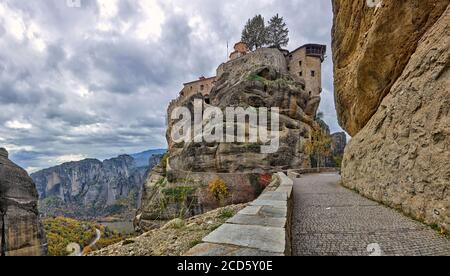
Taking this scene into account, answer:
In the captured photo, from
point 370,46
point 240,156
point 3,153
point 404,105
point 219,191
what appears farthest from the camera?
point 240,156

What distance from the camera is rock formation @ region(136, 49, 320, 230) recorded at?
2102cm

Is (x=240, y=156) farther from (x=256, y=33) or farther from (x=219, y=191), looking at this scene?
(x=256, y=33)

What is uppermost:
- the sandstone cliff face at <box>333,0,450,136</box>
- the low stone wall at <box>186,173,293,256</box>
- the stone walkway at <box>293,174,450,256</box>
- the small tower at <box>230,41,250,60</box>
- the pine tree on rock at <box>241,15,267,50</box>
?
the pine tree on rock at <box>241,15,267,50</box>

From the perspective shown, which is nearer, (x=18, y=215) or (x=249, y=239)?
(x=249, y=239)

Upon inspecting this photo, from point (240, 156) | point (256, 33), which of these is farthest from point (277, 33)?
point (240, 156)

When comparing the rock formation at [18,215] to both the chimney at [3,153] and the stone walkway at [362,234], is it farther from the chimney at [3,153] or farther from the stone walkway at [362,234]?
the stone walkway at [362,234]

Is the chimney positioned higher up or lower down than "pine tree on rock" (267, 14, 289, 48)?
lower down

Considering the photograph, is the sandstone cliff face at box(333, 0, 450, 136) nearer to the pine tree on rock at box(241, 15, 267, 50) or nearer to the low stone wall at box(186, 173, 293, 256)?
the low stone wall at box(186, 173, 293, 256)

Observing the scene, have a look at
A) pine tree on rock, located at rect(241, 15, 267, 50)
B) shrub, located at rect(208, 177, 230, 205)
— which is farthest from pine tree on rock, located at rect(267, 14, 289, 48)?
shrub, located at rect(208, 177, 230, 205)

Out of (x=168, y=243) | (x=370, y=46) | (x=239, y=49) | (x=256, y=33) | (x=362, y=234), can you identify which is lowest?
(x=168, y=243)

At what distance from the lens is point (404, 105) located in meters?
5.64

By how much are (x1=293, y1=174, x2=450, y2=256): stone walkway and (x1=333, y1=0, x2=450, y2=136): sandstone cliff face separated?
4.60 meters

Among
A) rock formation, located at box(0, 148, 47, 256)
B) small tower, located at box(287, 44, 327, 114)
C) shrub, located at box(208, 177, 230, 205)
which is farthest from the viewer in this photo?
small tower, located at box(287, 44, 327, 114)

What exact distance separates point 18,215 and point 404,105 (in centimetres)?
2506
